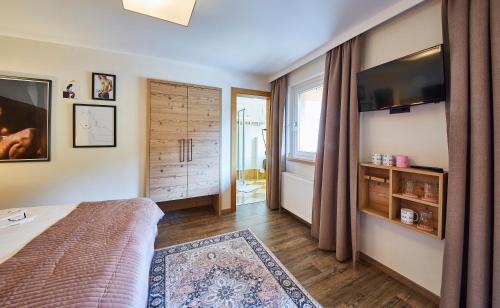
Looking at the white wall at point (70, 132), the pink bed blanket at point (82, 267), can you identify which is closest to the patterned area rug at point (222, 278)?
the pink bed blanket at point (82, 267)

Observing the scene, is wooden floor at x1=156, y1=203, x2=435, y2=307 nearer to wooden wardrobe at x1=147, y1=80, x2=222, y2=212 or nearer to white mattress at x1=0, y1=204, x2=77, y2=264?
wooden wardrobe at x1=147, y1=80, x2=222, y2=212

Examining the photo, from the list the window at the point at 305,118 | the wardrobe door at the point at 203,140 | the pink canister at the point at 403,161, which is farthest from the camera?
the wardrobe door at the point at 203,140

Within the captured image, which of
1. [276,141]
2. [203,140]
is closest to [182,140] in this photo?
[203,140]

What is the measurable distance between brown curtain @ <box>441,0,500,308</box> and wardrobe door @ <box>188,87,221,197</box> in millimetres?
2579

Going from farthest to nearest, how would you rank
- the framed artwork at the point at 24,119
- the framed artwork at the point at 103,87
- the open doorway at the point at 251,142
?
1. the open doorway at the point at 251,142
2. the framed artwork at the point at 103,87
3. the framed artwork at the point at 24,119

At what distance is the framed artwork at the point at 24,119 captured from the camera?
209 centimetres

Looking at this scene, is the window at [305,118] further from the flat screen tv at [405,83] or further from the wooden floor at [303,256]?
the wooden floor at [303,256]

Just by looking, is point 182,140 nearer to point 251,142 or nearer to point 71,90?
point 71,90

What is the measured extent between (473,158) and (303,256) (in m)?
1.59

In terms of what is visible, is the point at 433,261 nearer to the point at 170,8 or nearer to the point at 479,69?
the point at 479,69

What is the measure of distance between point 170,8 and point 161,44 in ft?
3.59

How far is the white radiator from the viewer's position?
2646 millimetres

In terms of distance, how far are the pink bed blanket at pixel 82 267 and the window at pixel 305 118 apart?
7.54 ft

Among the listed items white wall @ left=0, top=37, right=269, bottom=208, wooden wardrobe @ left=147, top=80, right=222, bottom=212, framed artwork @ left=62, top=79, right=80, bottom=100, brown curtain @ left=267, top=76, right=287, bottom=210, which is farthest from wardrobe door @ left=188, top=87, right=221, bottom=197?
framed artwork @ left=62, top=79, right=80, bottom=100
